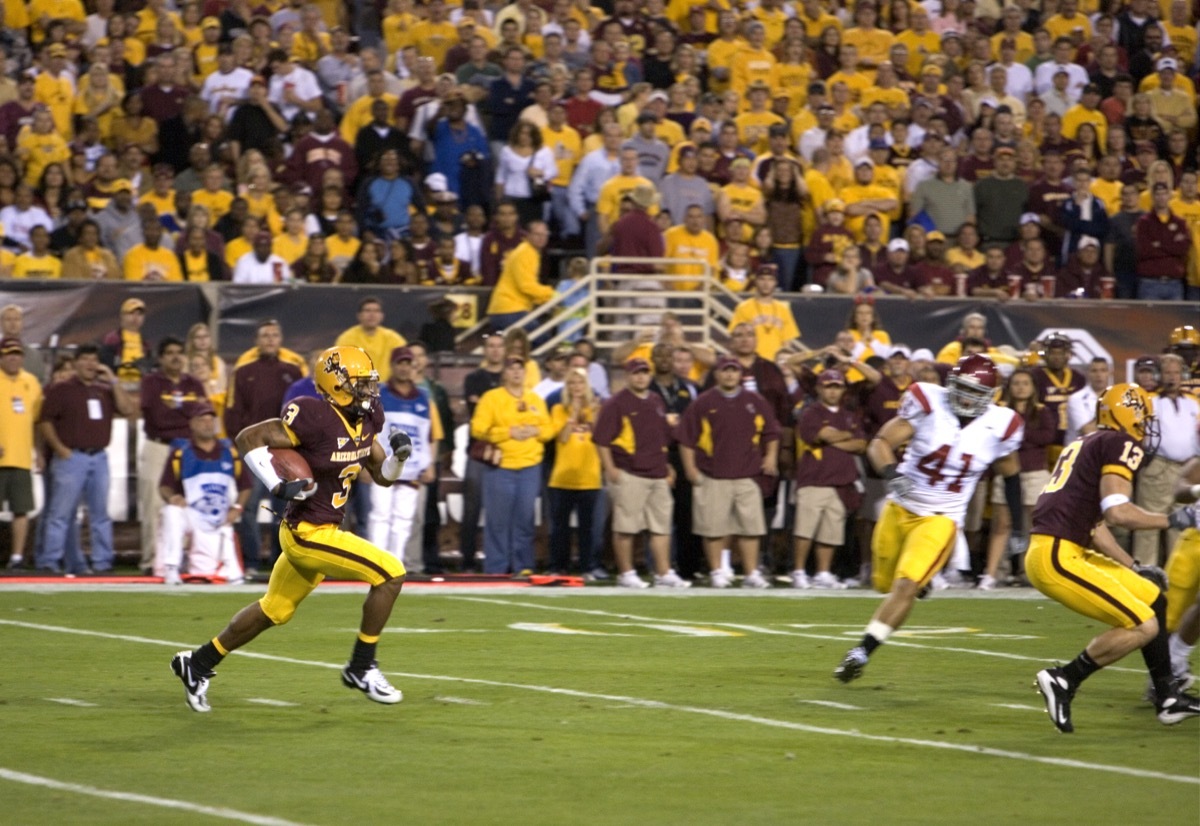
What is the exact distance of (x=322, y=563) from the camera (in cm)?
843

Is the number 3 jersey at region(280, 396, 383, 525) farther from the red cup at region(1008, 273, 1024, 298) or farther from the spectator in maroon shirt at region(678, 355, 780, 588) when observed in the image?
the red cup at region(1008, 273, 1024, 298)

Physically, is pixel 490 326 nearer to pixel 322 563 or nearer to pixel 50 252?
pixel 50 252

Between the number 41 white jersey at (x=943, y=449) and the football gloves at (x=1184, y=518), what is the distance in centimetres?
132

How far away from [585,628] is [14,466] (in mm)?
5475

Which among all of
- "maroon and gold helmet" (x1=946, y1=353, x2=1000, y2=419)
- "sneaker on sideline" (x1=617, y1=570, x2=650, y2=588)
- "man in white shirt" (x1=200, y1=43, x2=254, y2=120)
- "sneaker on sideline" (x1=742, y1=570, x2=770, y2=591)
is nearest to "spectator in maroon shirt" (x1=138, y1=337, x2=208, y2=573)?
"sneaker on sideline" (x1=617, y1=570, x2=650, y2=588)

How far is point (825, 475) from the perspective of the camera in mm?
14836

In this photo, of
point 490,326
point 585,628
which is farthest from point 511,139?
point 585,628

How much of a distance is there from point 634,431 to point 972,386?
5.50 meters

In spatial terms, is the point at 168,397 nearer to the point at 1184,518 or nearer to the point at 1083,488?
the point at 1083,488

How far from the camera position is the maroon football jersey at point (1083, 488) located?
8.13 metres

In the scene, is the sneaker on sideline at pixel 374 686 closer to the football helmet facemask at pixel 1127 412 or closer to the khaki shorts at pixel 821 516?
the football helmet facemask at pixel 1127 412

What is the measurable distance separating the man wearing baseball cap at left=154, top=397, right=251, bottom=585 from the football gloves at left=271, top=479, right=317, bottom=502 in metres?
6.24

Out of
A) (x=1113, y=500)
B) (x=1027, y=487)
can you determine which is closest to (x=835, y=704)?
(x=1113, y=500)

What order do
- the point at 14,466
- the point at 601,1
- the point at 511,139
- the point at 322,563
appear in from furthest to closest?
the point at 601,1 → the point at 511,139 → the point at 14,466 → the point at 322,563
